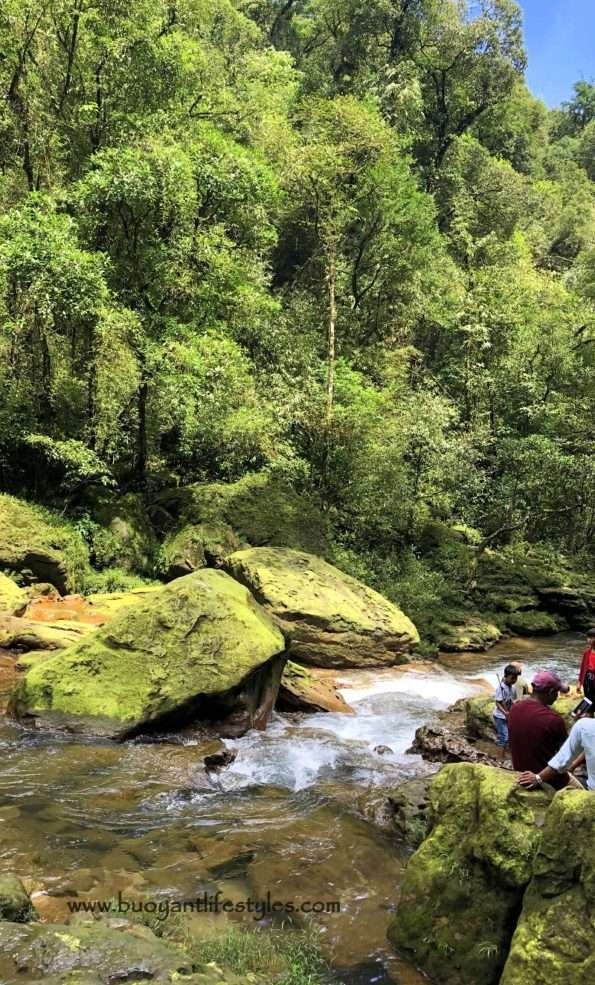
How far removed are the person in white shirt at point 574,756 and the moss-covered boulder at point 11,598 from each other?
10823mm

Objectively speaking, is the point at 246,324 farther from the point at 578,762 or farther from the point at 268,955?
the point at 268,955

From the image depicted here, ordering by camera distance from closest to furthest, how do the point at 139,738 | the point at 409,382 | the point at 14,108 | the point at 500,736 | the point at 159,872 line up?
the point at 159,872, the point at 139,738, the point at 500,736, the point at 14,108, the point at 409,382

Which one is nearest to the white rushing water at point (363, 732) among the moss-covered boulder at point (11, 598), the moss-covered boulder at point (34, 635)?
the moss-covered boulder at point (34, 635)

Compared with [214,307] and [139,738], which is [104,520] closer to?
[214,307]

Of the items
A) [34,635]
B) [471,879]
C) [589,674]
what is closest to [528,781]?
[471,879]

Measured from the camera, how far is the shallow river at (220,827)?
17.9ft

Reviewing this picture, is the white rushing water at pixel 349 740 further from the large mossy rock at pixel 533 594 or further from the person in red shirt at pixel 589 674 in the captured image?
the large mossy rock at pixel 533 594

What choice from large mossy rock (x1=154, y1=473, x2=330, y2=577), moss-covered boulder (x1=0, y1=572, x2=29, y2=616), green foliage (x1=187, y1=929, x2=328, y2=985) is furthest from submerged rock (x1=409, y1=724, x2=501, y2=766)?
large mossy rock (x1=154, y1=473, x2=330, y2=577)

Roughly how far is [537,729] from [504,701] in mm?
4114

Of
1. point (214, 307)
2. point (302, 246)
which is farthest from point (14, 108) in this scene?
point (302, 246)

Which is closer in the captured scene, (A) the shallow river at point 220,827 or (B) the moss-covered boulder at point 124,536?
(A) the shallow river at point 220,827

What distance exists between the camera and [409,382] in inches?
1278

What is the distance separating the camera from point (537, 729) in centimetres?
584

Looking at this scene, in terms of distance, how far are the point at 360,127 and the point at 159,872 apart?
27955mm
